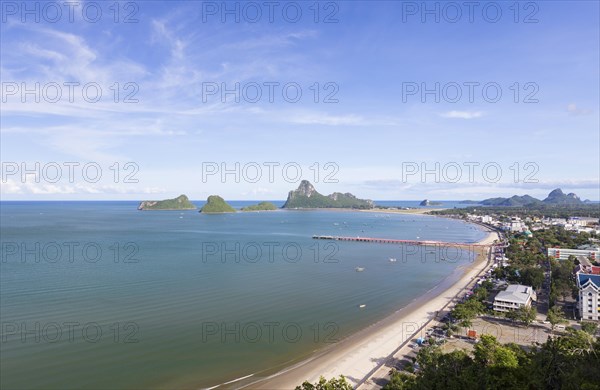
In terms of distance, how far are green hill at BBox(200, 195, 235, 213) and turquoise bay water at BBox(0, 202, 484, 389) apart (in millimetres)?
121976

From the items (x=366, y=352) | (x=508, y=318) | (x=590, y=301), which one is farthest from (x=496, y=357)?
(x=590, y=301)

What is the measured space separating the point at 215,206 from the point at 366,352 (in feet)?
560

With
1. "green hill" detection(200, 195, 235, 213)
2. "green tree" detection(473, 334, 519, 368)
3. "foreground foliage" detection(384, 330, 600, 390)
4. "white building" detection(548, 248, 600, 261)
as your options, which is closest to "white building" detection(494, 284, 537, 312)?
"foreground foliage" detection(384, 330, 600, 390)

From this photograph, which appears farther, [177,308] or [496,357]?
[177,308]

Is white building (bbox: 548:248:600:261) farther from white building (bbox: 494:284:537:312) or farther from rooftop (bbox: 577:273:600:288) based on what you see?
white building (bbox: 494:284:537:312)

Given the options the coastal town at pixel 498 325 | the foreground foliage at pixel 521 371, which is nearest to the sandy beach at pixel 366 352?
the coastal town at pixel 498 325

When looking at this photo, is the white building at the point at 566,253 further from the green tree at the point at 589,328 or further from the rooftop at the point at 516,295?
the green tree at the point at 589,328

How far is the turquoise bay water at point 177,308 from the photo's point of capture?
21750 mm

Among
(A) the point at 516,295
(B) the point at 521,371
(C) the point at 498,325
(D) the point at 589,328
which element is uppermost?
(B) the point at 521,371

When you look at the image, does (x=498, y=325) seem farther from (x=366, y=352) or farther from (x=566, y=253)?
(x=566, y=253)

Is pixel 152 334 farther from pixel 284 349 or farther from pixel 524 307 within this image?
pixel 524 307

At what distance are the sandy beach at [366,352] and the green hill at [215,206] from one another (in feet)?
526

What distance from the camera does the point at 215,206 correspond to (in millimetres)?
187625

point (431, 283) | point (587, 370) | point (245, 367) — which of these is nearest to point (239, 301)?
point (245, 367)
